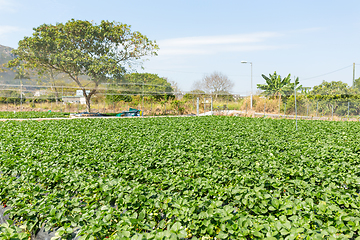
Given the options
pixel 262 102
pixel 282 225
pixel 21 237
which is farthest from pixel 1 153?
pixel 262 102

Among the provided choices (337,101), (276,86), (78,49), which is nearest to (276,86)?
(276,86)

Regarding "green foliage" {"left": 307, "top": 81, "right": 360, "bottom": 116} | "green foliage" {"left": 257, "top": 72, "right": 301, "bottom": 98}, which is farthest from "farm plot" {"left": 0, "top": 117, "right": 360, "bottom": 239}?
"green foliage" {"left": 257, "top": 72, "right": 301, "bottom": 98}

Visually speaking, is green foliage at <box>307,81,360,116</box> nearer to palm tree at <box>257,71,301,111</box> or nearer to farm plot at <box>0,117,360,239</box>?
palm tree at <box>257,71,301,111</box>

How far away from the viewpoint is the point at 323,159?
200 inches

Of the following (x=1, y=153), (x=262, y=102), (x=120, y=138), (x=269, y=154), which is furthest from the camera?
(x=262, y=102)

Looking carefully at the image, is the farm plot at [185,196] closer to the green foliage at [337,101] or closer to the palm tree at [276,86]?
the green foliage at [337,101]

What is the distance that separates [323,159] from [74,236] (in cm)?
487

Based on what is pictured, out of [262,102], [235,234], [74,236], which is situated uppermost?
Answer: [262,102]

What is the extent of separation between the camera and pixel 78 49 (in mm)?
24703

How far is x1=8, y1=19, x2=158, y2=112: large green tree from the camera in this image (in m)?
24.1

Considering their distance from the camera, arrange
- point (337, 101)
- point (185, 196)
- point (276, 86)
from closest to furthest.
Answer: point (185, 196), point (337, 101), point (276, 86)

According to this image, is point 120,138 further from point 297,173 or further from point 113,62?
point 113,62

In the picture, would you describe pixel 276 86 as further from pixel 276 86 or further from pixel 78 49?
pixel 78 49

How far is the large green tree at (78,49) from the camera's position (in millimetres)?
24106
